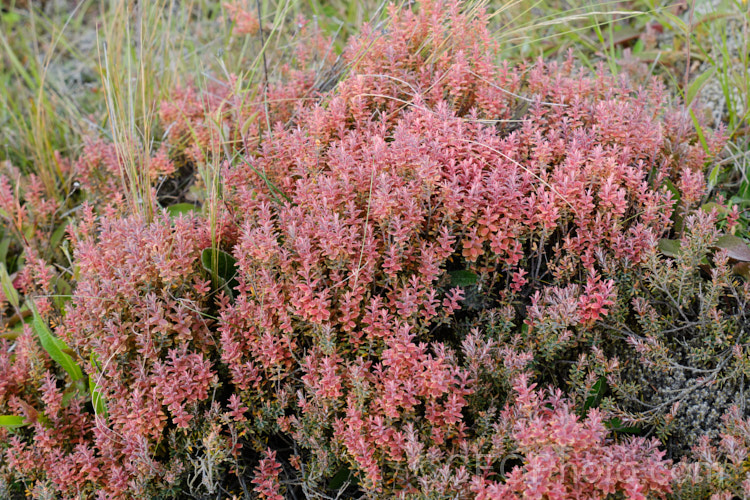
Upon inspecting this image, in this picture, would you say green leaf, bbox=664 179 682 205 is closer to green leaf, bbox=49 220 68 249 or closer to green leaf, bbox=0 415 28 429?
green leaf, bbox=0 415 28 429

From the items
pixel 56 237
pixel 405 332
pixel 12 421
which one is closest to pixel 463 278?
pixel 405 332

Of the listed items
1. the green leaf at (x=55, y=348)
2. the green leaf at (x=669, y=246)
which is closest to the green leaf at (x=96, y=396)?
the green leaf at (x=55, y=348)

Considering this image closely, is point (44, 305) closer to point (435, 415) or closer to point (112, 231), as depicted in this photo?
point (112, 231)

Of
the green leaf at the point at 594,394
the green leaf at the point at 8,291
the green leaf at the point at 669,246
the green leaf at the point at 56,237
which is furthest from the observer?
the green leaf at the point at 56,237

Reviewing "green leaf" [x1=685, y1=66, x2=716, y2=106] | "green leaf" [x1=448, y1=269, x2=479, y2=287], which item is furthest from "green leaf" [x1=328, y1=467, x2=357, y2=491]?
"green leaf" [x1=685, y1=66, x2=716, y2=106]

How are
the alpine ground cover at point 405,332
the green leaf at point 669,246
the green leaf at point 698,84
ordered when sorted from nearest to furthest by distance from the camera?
1. the alpine ground cover at point 405,332
2. the green leaf at point 669,246
3. the green leaf at point 698,84

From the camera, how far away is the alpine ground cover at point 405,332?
68.6 inches

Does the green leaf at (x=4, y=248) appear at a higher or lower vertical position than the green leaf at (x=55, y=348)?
lower

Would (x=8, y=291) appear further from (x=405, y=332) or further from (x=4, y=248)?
(x=405, y=332)

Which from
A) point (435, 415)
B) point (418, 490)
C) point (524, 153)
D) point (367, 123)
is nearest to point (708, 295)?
point (524, 153)

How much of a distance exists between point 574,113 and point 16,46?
5055 mm

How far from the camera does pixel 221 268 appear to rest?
216cm

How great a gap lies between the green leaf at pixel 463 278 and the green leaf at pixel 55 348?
136 cm

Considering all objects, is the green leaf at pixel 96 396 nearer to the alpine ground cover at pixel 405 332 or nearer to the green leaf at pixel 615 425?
the alpine ground cover at pixel 405 332
